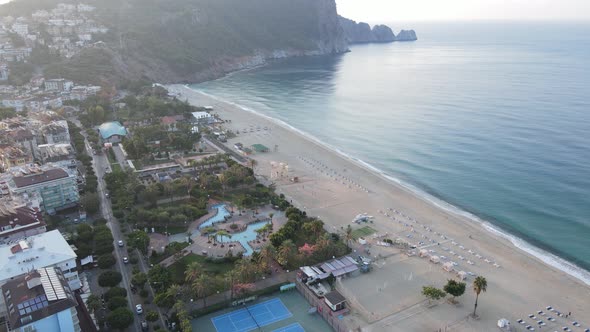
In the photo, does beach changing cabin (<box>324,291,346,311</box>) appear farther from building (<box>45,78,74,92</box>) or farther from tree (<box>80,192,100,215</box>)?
building (<box>45,78,74,92</box>)

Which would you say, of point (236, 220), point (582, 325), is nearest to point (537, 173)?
point (582, 325)

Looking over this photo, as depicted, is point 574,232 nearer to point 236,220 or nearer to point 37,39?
point 236,220

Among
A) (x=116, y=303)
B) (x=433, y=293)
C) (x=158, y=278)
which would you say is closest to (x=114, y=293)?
(x=116, y=303)

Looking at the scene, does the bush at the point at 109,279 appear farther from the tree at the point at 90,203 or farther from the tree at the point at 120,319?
the tree at the point at 90,203

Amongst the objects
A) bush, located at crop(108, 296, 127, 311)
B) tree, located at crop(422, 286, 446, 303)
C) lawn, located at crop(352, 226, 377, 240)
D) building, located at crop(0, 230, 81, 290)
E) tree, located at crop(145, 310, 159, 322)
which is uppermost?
building, located at crop(0, 230, 81, 290)

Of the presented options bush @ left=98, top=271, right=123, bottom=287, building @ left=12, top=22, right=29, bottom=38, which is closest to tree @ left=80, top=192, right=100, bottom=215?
bush @ left=98, top=271, right=123, bottom=287

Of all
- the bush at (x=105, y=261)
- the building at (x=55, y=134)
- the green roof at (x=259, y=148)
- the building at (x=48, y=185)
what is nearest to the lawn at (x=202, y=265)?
the bush at (x=105, y=261)

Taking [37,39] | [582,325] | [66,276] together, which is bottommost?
[582,325]
